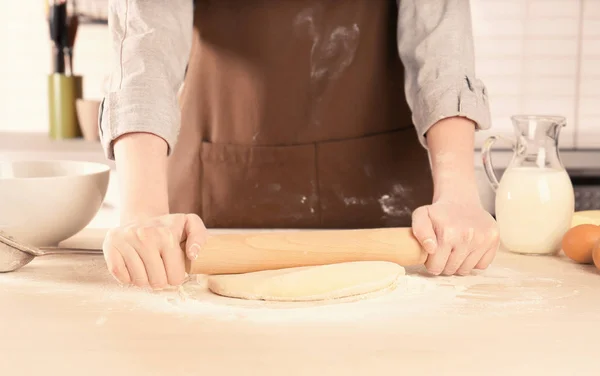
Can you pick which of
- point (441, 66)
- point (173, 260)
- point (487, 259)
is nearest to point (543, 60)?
point (441, 66)

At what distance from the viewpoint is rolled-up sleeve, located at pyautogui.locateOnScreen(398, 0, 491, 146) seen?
3.30 ft

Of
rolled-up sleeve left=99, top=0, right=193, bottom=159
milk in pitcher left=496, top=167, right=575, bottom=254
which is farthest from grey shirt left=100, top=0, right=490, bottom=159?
milk in pitcher left=496, top=167, right=575, bottom=254

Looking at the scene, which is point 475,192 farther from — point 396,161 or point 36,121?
point 36,121

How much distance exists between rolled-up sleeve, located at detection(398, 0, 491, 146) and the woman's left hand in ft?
0.64

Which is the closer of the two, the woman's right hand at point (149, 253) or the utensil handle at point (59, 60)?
the woman's right hand at point (149, 253)

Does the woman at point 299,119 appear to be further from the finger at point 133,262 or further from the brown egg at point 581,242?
the finger at point 133,262

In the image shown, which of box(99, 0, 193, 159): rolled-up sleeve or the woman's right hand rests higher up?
box(99, 0, 193, 159): rolled-up sleeve

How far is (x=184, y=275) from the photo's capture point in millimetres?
804

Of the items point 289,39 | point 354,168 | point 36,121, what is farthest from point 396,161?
point 36,121

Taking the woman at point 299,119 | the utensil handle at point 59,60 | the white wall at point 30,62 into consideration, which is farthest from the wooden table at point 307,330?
the white wall at point 30,62

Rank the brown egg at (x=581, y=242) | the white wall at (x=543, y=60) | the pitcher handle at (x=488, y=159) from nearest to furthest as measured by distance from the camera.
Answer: the brown egg at (x=581, y=242) < the pitcher handle at (x=488, y=159) < the white wall at (x=543, y=60)

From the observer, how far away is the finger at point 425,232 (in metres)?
0.84

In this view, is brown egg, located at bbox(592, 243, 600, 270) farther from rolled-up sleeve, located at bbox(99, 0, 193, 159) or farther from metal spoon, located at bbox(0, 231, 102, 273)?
metal spoon, located at bbox(0, 231, 102, 273)

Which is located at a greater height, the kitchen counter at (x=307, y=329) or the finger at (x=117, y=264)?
the finger at (x=117, y=264)
